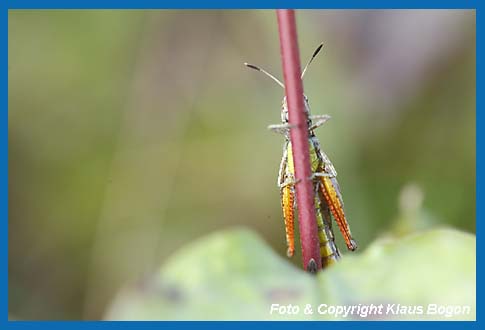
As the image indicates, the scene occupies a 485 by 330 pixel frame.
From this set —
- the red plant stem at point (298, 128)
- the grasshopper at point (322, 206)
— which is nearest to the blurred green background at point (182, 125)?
the grasshopper at point (322, 206)

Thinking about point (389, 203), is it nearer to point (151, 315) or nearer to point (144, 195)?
point (144, 195)

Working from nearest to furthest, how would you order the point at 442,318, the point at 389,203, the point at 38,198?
1. the point at 442,318
2. the point at 389,203
3. the point at 38,198

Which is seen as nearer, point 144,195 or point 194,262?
point 194,262

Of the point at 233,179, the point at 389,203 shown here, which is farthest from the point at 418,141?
the point at 233,179

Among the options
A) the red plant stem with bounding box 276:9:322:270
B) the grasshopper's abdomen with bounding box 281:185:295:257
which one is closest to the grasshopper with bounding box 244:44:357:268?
the grasshopper's abdomen with bounding box 281:185:295:257

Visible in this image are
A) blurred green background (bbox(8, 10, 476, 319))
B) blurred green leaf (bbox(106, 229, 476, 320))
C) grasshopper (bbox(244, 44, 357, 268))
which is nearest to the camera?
blurred green leaf (bbox(106, 229, 476, 320))

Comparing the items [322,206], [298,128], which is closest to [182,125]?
[322,206]

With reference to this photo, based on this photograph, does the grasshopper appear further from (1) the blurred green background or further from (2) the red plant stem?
(1) the blurred green background

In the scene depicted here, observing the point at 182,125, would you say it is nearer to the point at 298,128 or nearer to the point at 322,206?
the point at 322,206
